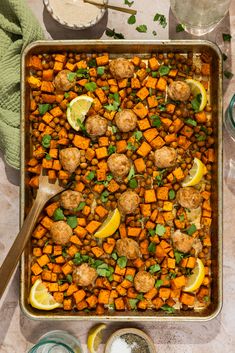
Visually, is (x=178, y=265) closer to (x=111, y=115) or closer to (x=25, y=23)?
(x=111, y=115)

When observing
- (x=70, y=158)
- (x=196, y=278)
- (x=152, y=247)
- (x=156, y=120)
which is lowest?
(x=196, y=278)

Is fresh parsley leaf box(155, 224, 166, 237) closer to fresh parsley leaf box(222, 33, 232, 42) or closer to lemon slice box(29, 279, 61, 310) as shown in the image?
lemon slice box(29, 279, 61, 310)

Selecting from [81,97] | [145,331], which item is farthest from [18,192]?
[145,331]

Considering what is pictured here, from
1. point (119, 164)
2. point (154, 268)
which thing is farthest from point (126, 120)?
point (154, 268)

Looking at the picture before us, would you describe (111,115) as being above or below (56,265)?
above

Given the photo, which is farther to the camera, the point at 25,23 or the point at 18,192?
the point at 18,192

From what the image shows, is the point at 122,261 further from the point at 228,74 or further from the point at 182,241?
the point at 228,74
